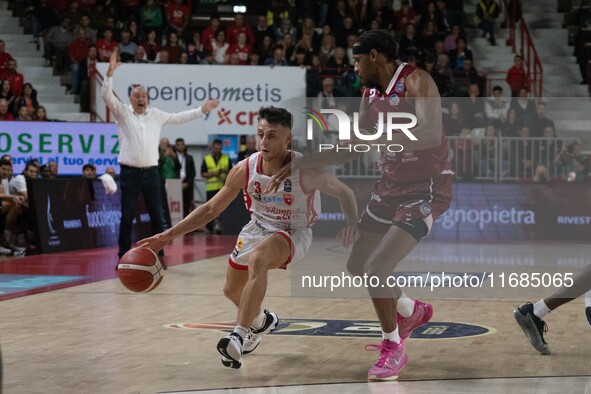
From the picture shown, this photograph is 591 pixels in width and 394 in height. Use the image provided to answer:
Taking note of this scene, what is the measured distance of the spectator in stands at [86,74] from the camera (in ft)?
71.4

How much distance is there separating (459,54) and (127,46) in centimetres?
713

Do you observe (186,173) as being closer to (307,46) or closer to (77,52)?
(307,46)

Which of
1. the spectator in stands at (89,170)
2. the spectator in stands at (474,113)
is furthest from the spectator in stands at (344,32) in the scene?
the spectator in stands at (89,170)

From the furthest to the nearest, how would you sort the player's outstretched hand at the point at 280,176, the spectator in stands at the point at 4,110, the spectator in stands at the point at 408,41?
the spectator in stands at the point at 408,41, the spectator in stands at the point at 4,110, the player's outstretched hand at the point at 280,176

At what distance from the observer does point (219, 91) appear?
20969mm

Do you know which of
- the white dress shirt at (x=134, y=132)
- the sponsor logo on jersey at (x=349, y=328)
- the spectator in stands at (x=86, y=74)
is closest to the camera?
the sponsor logo on jersey at (x=349, y=328)

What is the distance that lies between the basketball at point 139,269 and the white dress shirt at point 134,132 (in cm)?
589

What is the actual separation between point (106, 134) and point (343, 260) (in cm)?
704

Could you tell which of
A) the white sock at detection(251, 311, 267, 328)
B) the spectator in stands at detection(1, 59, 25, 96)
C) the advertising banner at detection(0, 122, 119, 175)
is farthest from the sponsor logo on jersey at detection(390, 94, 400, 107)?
the spectator in stands at detection(1, 59, 25, 96)

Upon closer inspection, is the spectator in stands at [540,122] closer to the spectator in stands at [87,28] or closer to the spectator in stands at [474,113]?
the spectator in stands at [474,113]

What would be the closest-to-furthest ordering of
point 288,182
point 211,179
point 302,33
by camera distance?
point 288,182
point 211,179
point 302,33

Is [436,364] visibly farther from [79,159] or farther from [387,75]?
[79,159]

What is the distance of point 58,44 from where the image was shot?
2370 centimetres

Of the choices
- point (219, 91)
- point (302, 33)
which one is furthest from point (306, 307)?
point (302, 33)
